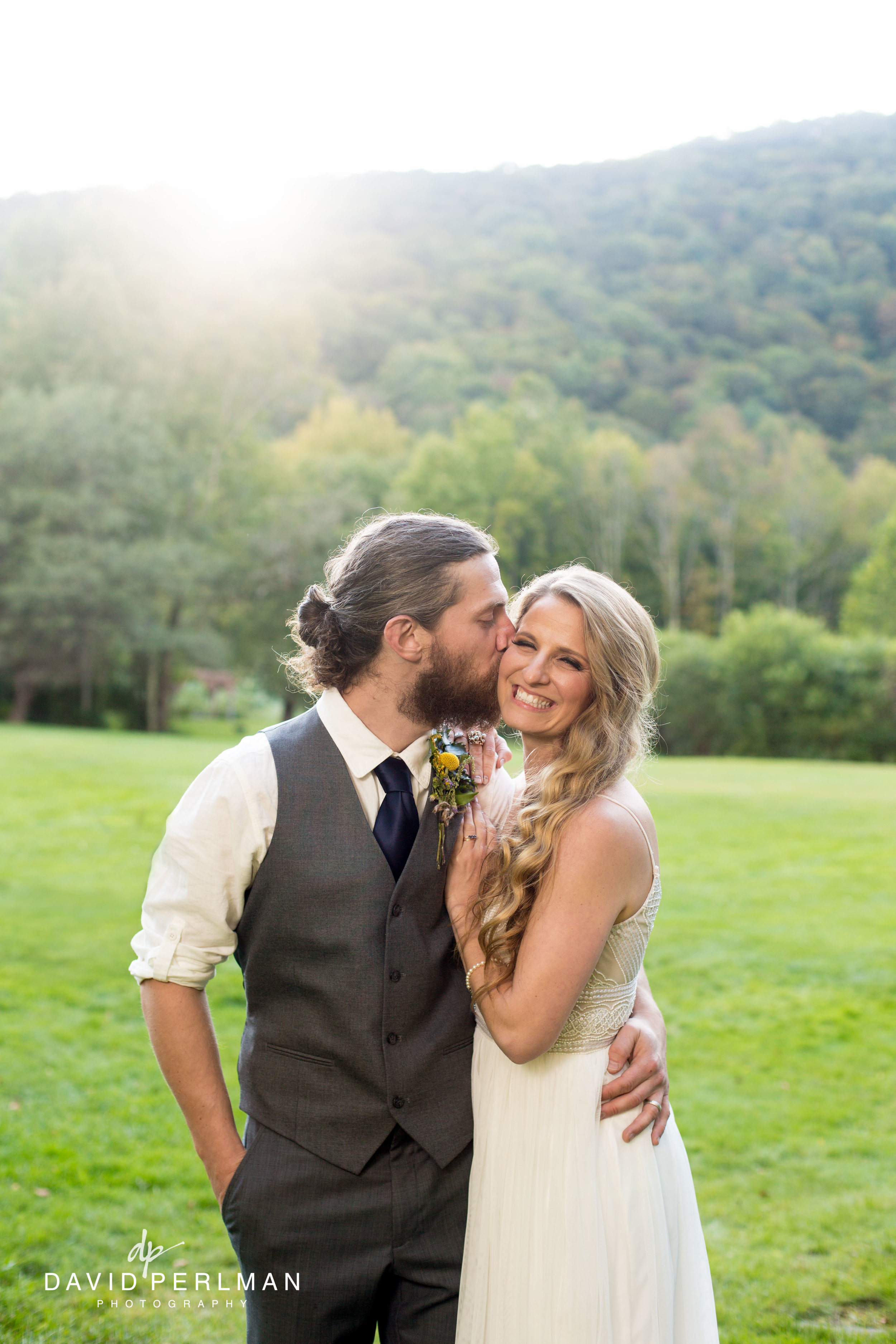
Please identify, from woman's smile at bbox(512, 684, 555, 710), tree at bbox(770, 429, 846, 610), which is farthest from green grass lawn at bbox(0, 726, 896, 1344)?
tree at bbox(770, 429, 846, 610)

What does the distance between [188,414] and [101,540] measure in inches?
332

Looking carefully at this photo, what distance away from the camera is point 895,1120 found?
20.5 ft

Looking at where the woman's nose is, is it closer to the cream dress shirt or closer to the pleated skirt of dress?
the cream dress shirt

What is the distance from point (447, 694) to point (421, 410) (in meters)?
55.1

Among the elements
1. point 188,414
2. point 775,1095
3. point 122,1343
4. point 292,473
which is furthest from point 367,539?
point 292,473

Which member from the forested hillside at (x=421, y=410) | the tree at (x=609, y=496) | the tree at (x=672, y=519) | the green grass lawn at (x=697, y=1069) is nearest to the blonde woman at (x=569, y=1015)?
the green grass lawn at (x=697, y=1069)

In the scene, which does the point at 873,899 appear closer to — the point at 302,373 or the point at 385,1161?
the point at 385,1161

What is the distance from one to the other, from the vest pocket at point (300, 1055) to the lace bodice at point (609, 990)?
0.36 m

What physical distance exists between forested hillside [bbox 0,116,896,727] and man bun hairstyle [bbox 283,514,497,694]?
12574mm

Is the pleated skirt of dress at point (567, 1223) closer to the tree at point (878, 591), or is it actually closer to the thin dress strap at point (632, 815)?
the thin dress strap at point (632, 815)

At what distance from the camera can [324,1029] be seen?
2195mm

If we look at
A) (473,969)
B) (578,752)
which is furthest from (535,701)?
(473,969)

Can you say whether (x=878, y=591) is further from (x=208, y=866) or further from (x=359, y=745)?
(x=208, y=866)

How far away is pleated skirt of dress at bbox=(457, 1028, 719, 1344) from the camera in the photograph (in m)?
2.18
